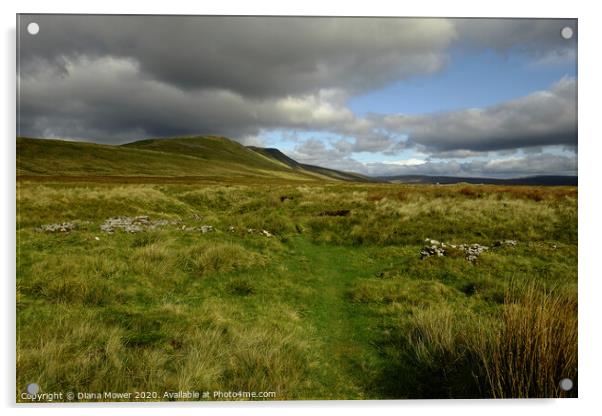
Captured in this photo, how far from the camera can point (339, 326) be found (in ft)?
18.0

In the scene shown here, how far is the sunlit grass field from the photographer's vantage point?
4.07 m

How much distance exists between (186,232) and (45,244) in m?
4.34

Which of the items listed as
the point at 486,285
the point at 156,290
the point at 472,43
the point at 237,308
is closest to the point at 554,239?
the point at 486,285

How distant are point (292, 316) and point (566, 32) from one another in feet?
22.7

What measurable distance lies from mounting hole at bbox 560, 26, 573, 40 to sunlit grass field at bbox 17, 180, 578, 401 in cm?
279

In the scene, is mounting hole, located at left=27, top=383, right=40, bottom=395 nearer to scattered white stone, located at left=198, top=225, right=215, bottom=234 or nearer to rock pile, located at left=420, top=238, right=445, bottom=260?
scattered white stone, located at left=198, top=225, right=215, bottom=234

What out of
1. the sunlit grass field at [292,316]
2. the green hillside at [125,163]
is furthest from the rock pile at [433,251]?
the green hillside at [125,163]

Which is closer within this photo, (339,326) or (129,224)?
(339,326)

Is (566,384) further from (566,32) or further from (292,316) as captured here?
(566,32)

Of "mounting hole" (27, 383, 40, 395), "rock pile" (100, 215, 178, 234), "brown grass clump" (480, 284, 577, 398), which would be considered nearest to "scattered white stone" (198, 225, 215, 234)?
"rock pile" (100, 215, 178, 234)

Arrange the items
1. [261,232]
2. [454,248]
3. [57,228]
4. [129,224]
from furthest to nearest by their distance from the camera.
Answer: [129,224] → [261,232] → [57,228] → [454,248]

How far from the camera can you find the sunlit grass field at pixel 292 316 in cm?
407

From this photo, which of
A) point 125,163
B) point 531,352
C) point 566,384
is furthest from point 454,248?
point 125,163

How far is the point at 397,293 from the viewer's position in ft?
22.2
